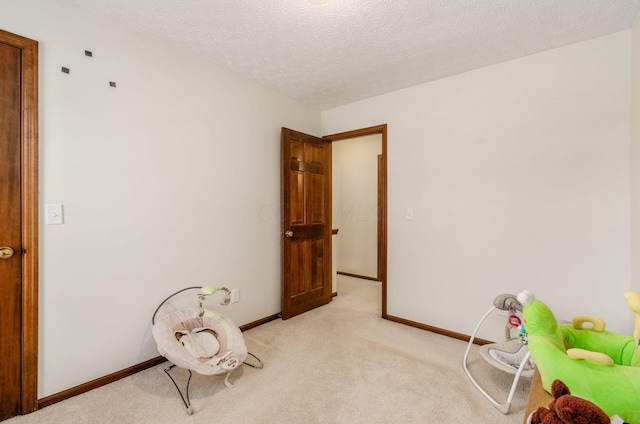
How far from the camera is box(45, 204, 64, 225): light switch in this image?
1.75m

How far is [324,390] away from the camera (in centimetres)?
193

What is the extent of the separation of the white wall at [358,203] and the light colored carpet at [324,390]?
241 cm

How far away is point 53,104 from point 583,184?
11.8ft

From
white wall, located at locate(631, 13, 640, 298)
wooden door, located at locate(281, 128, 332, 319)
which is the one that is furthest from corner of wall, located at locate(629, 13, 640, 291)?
wooden door, located at locate(281, 128, 332, 319)

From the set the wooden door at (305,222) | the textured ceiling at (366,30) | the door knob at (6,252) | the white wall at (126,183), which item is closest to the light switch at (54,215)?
Result: the white wall at (126,183)

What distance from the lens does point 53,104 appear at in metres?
1.77

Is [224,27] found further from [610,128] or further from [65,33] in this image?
[610,128]

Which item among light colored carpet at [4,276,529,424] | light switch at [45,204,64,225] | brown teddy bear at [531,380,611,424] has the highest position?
light switch at [45,204,64,225]

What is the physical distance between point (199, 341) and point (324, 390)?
940mm

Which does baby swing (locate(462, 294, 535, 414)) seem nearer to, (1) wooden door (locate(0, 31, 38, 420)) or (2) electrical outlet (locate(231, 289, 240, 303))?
(2) electrical outlet (locate(231, 289, 240, 303))

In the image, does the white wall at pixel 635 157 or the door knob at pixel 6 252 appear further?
the white wall at pixel 635 157

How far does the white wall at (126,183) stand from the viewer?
1779 mm

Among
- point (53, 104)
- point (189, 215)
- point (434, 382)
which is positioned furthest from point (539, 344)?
point (53, 104)

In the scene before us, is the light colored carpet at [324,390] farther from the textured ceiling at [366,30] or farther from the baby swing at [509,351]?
the textured ceiling at [366,30]
